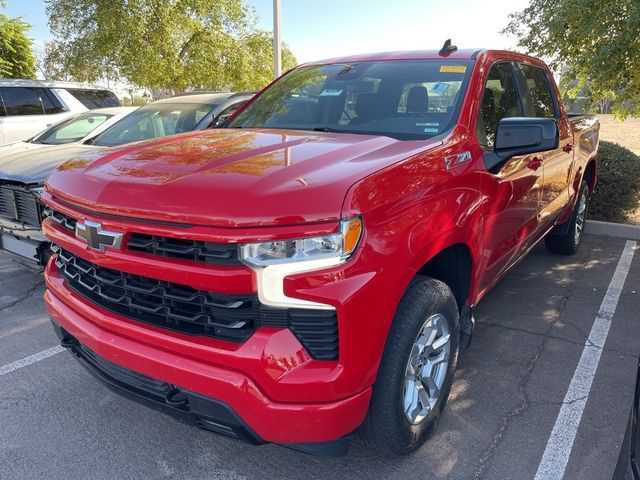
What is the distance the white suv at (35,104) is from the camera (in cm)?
995

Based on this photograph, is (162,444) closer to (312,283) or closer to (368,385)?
(368,385)

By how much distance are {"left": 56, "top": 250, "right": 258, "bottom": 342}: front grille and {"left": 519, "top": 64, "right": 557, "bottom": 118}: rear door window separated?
9.39 feet

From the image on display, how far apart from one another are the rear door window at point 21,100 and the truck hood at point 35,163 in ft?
18.4

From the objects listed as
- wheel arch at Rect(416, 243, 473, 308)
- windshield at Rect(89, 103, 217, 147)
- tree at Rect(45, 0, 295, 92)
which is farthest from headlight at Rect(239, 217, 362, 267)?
tree at Rect(45, 0, 295, 92)

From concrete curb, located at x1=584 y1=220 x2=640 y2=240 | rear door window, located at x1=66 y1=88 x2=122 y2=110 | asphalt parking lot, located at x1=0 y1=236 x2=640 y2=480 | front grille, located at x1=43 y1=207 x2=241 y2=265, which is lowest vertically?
concrete curb, located at x1=584 y1=220 x2=640 y2=240

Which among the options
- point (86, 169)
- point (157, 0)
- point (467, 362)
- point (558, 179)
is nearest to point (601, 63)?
point (558, 179)

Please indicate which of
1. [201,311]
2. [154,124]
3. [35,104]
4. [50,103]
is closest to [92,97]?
[50,103]

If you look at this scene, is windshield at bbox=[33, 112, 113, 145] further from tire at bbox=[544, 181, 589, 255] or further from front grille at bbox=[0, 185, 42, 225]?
tire at bbox=[544, 181, 589, 255]

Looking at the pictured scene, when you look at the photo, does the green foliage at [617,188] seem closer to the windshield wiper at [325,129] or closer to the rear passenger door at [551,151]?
the rear passenger door at [551,151]

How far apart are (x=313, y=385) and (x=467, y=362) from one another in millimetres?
1890

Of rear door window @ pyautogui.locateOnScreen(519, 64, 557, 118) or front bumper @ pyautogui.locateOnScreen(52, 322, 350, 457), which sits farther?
rear door window @ pyautogui.locateOnScreen(519, 64, 557, 118)

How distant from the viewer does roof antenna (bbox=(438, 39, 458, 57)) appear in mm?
3360

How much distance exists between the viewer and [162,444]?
2652 mm

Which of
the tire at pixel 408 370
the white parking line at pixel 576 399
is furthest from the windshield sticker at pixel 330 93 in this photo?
the white parking line at pixel 576 399
